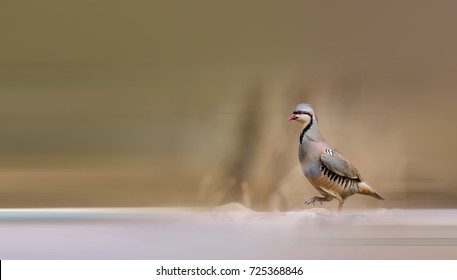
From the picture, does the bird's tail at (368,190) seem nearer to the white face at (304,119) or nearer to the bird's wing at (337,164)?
the bird's wing at (337,164)

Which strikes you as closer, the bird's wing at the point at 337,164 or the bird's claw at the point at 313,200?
the bird's wing at the point at 337,164

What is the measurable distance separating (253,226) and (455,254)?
614mm

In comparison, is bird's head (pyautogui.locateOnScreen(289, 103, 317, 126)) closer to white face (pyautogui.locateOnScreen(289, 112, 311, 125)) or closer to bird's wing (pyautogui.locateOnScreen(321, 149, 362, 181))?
white face (pyautogui.locateOnScreen(289, 112, 311, 125))

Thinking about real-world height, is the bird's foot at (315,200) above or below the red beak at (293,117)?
below

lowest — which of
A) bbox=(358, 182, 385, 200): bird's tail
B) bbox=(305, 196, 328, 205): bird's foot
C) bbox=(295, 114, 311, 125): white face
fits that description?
bbox=(305, 196, 328, 205): bird's foot

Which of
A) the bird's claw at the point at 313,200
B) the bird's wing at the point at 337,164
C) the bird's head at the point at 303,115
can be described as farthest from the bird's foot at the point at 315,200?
the bird's head at the point at 303,115

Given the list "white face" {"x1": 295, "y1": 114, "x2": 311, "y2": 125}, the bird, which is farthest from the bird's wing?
"white face" {"x1": 295, "y1": 114, "x2": 311, "y2": 125}

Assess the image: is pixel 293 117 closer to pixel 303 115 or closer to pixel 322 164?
pixel 303 115

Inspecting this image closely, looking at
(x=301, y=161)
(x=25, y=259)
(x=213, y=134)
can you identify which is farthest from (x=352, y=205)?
(x=25, y=259)

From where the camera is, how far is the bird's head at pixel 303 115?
1662 mm

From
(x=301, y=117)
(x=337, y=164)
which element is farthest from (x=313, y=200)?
(x=301, y=117)

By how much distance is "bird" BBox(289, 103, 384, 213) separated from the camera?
1.63 m

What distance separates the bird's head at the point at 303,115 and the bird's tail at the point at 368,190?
10.1 inches

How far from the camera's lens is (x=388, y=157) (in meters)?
1.83
